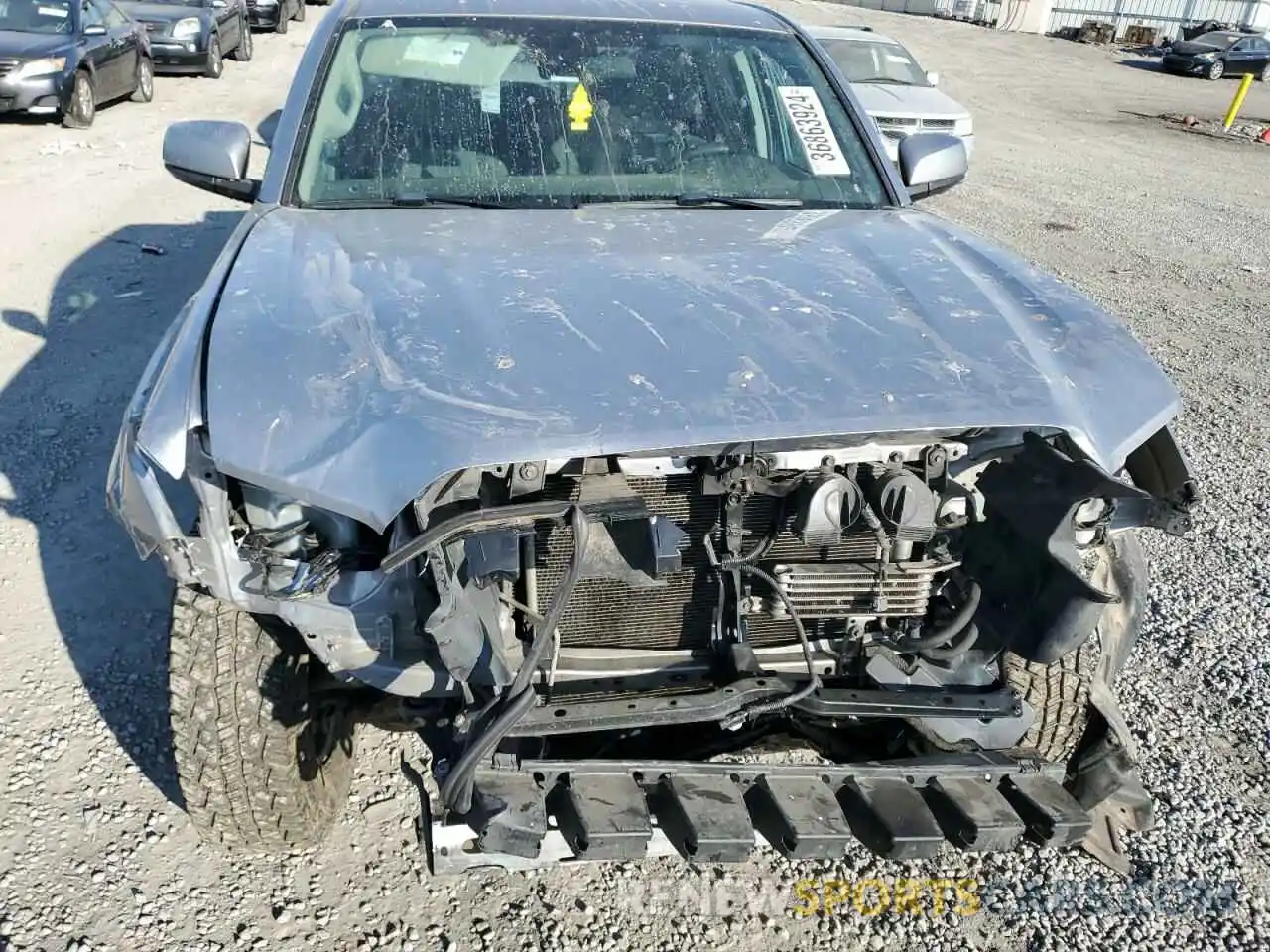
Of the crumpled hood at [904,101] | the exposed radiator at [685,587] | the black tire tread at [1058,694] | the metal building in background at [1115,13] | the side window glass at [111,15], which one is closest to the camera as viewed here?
the exposed radiator at [685,587]

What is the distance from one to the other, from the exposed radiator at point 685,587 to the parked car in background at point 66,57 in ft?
32.4

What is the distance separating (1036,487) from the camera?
2.18 metres

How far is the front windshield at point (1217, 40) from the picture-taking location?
25422mm

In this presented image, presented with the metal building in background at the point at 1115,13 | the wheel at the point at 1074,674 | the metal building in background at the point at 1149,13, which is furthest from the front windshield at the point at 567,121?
the metal building in background at the point at 1149,13

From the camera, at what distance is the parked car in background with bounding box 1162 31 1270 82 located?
81.7 ft

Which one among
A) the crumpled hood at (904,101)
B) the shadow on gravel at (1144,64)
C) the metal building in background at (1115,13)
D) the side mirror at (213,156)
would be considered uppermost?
the side mirror at (213,156)

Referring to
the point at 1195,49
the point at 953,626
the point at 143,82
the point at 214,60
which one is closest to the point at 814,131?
the point at 953,626

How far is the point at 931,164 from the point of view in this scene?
362 cm

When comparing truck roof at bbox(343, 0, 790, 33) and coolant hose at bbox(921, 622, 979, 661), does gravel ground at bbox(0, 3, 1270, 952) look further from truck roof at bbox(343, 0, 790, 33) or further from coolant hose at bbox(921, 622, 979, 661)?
truck roof at bbox(343, 0, 790, 33)

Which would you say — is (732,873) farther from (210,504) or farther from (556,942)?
(210,504)

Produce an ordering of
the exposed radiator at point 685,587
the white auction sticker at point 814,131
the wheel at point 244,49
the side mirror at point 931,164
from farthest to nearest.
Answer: the wheel at point 244,49, the side mirror at point 931,164, the white auction sticker at point 814,131, the exposed radiator at point 685,587

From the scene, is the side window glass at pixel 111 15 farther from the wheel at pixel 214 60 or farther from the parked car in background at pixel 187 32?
the wheel at pixel 214 60

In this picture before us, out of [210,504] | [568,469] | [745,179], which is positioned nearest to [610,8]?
[745,179]

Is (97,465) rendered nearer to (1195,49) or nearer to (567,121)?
(567,121)
